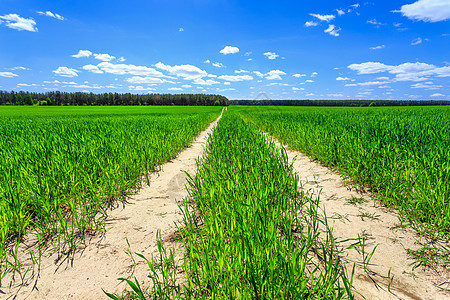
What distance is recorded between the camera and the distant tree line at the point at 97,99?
3996 inches

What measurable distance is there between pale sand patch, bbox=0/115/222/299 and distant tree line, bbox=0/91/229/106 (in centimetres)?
12126

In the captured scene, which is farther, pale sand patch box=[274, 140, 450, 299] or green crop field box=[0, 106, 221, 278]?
green crop field box=[0, 106, 221, 278]

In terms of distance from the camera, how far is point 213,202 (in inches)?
91.1

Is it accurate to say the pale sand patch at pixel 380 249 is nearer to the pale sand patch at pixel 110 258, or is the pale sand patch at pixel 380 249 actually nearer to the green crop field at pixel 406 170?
the green crop field at pixel 406 170

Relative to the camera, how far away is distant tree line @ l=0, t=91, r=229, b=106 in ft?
333

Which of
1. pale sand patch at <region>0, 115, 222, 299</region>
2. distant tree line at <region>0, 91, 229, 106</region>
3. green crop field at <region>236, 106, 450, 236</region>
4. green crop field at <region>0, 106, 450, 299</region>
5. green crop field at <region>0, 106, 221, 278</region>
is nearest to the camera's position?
green crop field at <region>0, 106, 450, 299</region>

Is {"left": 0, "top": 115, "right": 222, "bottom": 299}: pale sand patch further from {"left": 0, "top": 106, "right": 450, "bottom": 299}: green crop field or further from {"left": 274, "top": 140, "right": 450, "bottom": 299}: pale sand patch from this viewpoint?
{"left": 274, "top": 140, "right": 450, "bottom": 299}: pale sand patch

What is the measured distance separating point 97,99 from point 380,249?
430ft

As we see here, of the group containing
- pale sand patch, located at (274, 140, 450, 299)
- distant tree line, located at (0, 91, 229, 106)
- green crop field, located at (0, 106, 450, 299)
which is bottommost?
pale sand patch, located at (274, 140, 450, 299)

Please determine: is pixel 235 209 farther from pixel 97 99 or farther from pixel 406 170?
pixel 97 99

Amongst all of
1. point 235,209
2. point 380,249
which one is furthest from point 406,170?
point 235,209

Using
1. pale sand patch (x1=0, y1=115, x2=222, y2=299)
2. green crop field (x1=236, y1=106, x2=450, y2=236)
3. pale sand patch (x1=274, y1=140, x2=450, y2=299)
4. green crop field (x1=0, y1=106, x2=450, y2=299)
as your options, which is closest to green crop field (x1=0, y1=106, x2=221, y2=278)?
green crop field (x1=0, y1=106, x2=450, y2=299)

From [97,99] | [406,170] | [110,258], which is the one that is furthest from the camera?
[97,99]

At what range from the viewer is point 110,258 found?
176 centimetres
